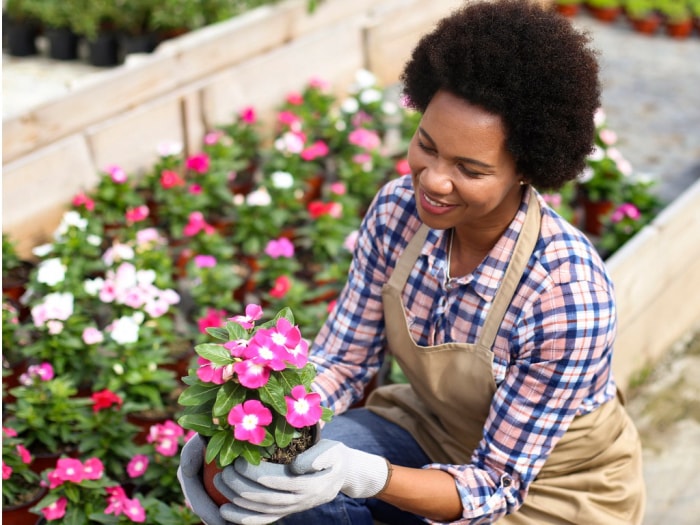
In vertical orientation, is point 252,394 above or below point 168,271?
above

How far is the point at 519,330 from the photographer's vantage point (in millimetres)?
1969

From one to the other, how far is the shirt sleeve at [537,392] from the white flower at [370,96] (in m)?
2.49

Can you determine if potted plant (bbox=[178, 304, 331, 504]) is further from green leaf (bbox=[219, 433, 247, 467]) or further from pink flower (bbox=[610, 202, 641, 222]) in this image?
pink flower (bbox=[610, 202, 641, 222])

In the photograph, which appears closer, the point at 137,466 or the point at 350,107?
the point at 137,466

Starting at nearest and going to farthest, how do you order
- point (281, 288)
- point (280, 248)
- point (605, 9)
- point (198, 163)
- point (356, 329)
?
1. point (356, 329)
2. point (281, 288)
3. point (280, 248)
4. point (198, 163)
5. point (605, 9)

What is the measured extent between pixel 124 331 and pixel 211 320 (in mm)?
310

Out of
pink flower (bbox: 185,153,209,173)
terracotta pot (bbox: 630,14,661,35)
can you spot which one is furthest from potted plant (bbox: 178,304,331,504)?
terracotta pot (bbox: 630,14,661,35)

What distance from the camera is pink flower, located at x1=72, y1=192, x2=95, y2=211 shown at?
3.48m

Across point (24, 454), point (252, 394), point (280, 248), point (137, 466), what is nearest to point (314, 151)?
point (280, 248)

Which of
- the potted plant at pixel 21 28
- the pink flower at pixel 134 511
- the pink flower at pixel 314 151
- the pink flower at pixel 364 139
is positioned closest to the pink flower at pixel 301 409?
the pink flower at pixel 134 511

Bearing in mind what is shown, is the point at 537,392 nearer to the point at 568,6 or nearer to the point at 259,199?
the point at 259,199

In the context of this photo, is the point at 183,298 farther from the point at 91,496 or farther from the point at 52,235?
the point at 91,496

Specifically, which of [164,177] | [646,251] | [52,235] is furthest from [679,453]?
[52,235]

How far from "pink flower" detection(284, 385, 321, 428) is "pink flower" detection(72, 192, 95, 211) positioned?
2018mm
